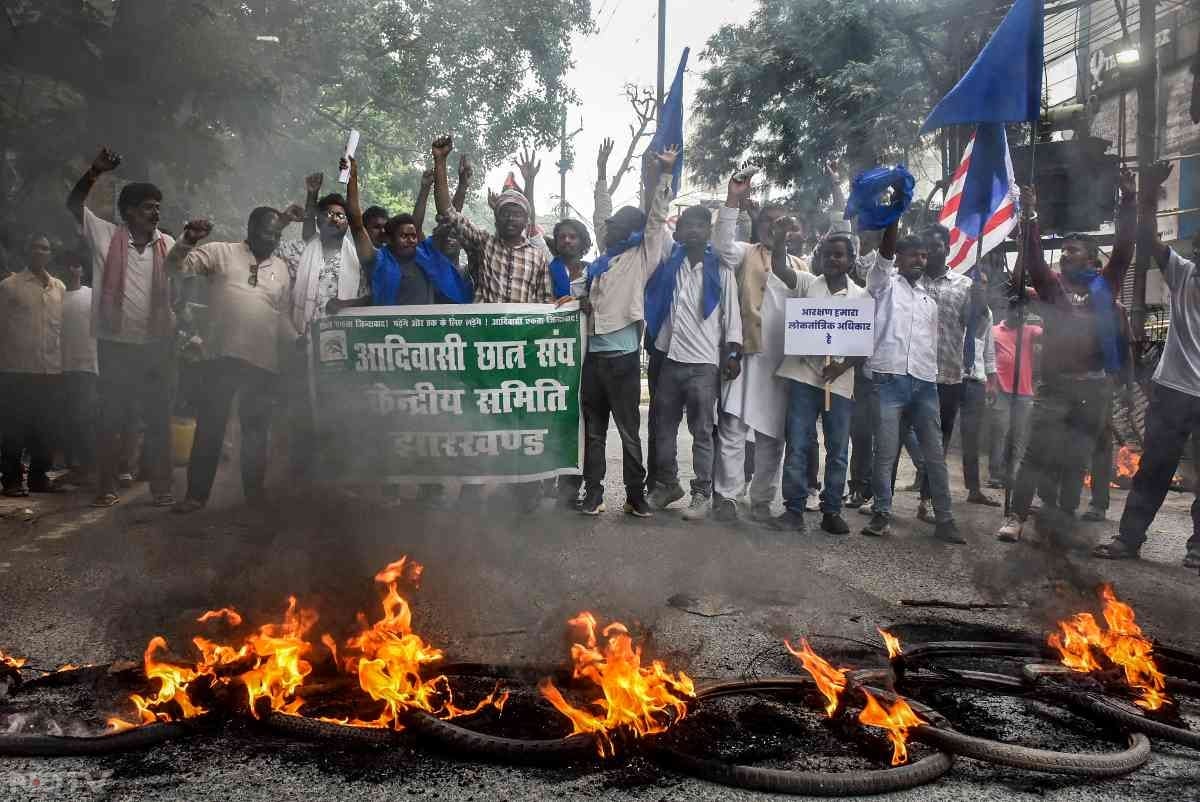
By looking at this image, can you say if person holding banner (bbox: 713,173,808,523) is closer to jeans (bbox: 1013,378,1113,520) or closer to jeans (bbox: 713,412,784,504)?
jeans (bbox: 713,412,784,504)

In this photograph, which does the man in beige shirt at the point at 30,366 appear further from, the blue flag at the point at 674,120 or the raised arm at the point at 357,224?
the blue flag at the point at 674,120

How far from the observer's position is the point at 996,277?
11438 millimetres

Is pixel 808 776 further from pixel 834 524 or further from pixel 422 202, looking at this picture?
pixel 422 202

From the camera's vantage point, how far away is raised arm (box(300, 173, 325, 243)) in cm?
682

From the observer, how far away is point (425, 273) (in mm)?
6891

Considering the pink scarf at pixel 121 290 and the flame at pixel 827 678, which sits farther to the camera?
the pink scarf at pixel 121 290

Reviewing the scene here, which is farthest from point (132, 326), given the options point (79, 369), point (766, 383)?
point (766, 383)

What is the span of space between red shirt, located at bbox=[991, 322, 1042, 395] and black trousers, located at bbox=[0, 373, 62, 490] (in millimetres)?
8201

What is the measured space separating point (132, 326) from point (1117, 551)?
21.9 feet

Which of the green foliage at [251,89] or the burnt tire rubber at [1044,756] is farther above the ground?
the green foliage at [251,89]

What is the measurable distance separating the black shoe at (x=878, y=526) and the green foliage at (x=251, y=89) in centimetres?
630

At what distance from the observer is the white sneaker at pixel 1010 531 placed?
21.8 feet

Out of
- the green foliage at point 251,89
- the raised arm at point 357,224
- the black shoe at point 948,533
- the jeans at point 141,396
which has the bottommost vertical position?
the black shoe at point 948,533

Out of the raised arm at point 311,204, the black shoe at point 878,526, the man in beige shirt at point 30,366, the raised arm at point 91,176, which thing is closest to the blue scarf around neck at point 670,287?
the black shoe at point 878,526
